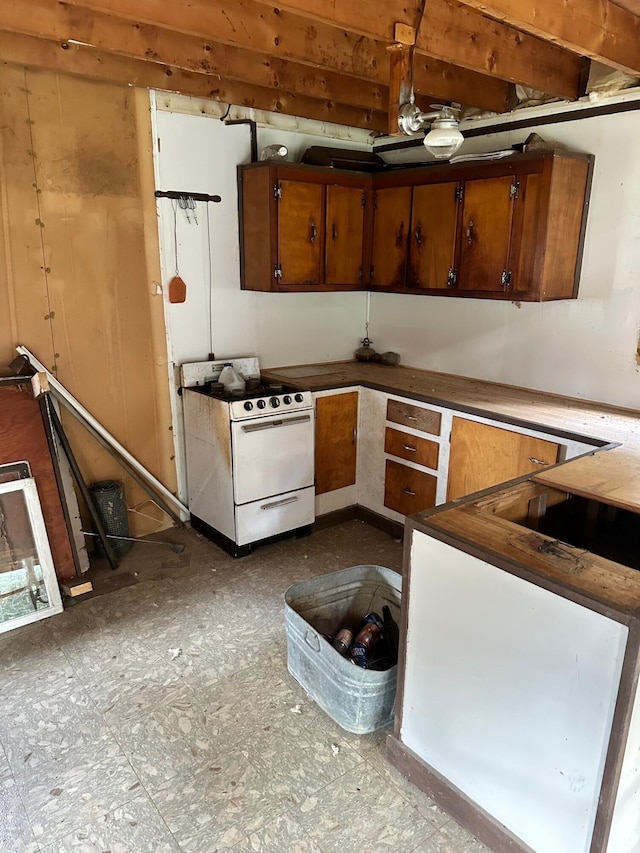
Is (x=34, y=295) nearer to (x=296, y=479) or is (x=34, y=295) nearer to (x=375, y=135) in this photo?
(x=296, y=479)

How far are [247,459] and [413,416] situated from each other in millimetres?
997

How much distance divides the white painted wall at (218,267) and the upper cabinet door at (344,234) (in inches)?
13.4

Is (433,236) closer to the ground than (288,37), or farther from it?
closer to the ground

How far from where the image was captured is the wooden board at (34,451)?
9.56 feet

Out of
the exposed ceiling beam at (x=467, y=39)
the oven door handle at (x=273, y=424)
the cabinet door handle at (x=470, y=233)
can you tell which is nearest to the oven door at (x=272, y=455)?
the oven door handle at (x=273, y=424)

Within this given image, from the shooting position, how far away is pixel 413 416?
3506 millimetres

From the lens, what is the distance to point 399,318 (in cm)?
428

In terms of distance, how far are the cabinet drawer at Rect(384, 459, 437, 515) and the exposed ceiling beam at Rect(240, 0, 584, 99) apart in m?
2.07

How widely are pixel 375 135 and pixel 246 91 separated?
114 cm

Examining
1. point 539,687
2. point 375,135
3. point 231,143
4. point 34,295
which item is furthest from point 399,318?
point 539,687

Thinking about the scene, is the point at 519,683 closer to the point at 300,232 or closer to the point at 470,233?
the point at 470,233

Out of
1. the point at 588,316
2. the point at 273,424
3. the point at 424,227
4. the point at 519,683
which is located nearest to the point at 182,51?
the point at 424,227

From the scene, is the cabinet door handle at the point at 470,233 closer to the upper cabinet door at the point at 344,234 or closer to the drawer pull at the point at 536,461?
the upper cabinet door at the point at 344,234

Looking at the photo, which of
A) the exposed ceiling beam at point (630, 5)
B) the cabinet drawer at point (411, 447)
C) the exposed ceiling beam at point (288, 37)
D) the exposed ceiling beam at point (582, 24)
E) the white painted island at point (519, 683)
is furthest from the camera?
the cabinet drawer at point (411, 447)
